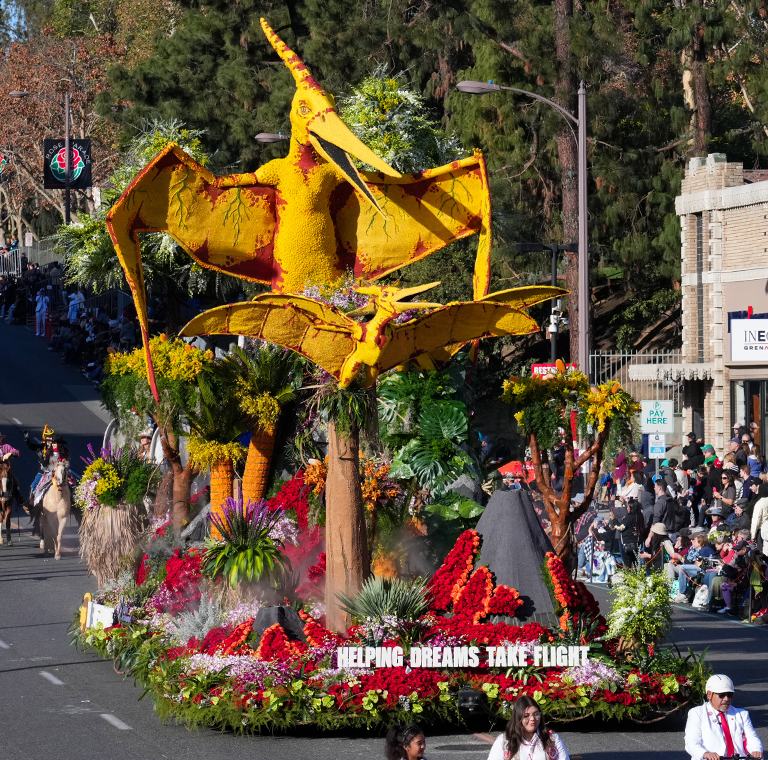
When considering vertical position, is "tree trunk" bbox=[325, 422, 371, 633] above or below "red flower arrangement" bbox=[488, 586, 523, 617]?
above

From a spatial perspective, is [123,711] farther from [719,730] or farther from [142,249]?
[142,249]

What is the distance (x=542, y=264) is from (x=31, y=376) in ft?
53.7

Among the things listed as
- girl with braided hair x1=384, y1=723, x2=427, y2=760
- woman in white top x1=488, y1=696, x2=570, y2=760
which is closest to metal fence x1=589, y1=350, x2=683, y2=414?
woman in white top x1=488, y1=696, x2=570, y2=760

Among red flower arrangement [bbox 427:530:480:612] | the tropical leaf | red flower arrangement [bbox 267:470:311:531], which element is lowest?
red flower arrangement [bbox 427:530:480:612]

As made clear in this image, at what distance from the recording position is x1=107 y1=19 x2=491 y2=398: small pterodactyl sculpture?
13992mm

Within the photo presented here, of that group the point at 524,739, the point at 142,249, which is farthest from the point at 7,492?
the point at 524,739

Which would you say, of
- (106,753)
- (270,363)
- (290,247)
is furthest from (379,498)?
(106,753)

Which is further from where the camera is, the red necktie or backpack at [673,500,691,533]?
backpack at [673,500,691,533]

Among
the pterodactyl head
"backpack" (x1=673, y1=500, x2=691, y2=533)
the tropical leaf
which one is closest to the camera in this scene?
the pterodactyl head

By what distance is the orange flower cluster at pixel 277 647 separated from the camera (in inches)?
482

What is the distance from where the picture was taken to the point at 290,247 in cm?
1452

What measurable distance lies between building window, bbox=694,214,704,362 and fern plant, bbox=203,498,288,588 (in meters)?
21.0

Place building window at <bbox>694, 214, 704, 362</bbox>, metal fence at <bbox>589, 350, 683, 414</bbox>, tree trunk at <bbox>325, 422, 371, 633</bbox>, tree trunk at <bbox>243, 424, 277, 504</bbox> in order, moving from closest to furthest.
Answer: tree trunk at <bbox>325, 422, 371, 633</bbox>, tree trunk at <bbox>243, 424, 277, 504</bbox>, building window at <bbox>694, 214, 704, 362</bbox>, metal fence at <bbox>589, 350, 683, 414</bbox>

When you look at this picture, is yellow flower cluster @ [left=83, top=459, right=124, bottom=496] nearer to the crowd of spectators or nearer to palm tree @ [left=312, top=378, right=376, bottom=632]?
palm tree @ [left=312, top=378, right=376, bottom=632]
